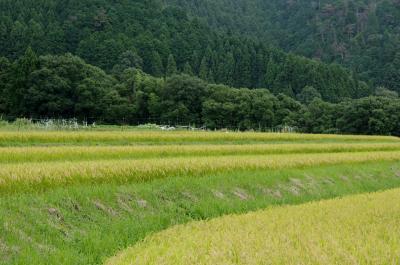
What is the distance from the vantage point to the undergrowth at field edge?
10006 millimetres

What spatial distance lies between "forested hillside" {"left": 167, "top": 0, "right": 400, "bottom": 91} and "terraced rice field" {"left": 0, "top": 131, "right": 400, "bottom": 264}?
113m

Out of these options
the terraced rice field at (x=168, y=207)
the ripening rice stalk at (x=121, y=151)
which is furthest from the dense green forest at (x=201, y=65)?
the terraced rice field at (x=168, y=207)

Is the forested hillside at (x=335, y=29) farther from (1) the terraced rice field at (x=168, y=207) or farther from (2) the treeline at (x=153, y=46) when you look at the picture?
(1) the terraced rice field at (x=168, y=207)

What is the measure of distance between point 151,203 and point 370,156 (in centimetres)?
1967

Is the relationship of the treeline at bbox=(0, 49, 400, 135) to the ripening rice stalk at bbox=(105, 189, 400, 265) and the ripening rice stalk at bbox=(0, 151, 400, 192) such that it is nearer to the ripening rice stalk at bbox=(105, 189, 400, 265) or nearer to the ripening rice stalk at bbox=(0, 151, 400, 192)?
the ripening rice stalk at bbox=(0, 151, 400, 192)

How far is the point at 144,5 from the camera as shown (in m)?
133

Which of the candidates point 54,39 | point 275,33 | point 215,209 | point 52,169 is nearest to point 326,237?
point 215,209

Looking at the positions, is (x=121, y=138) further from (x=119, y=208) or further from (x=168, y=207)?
(x=119, y=208)

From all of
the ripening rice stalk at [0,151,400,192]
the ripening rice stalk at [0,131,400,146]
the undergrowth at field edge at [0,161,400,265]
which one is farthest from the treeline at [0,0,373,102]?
the undergrowth at field edge at [0,161,400,265]

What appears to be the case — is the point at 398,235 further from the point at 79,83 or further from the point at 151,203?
the point at 79,83

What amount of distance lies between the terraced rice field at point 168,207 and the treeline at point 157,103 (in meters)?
48.6

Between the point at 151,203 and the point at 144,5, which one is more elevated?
the point at 144,5

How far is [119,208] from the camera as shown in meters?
13.1

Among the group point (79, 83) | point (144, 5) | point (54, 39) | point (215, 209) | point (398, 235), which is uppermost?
point (144, 5)
